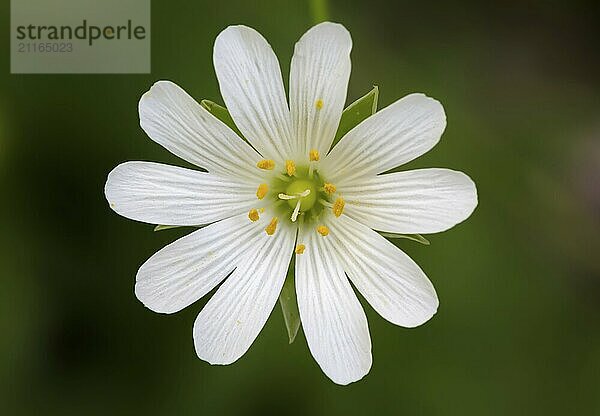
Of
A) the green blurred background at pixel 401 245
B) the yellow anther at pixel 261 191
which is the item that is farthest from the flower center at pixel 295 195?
the green blurred background at pixel 401 245

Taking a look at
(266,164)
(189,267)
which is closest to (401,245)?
(266,164)

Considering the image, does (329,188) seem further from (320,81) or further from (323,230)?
(320,81)

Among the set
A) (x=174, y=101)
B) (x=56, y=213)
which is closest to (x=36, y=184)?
(x=56, y=213)

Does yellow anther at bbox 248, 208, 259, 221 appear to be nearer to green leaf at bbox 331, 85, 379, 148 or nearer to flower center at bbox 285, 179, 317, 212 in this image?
flower center at bbox 285, 179, 317, 212

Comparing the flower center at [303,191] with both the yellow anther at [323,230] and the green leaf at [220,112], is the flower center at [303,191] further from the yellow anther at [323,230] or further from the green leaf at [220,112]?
the green leaf at [220,112]

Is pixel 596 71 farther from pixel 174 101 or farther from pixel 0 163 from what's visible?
pixel 0 163
